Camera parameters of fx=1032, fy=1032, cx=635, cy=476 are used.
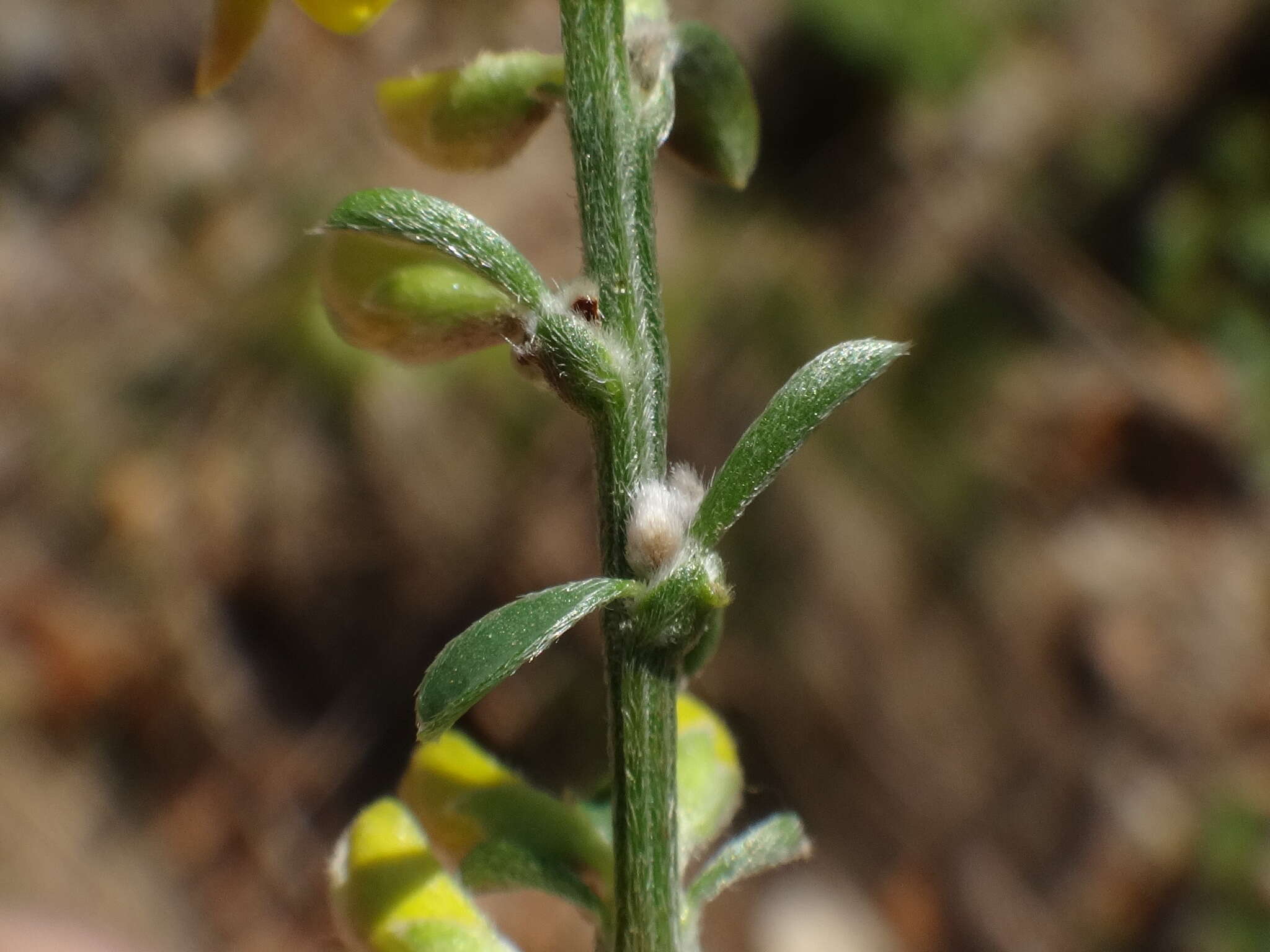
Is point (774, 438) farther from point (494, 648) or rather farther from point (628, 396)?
point (494, 648)

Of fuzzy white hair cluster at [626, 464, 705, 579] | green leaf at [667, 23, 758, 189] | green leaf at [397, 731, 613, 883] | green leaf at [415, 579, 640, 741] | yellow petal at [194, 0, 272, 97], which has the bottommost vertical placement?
A: green leaf at [397, 731, 613, 883]

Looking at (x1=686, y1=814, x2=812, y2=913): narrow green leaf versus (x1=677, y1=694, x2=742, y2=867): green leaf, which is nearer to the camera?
(x1=686, y1=814, x2=812, y2=913): narrow green leaf

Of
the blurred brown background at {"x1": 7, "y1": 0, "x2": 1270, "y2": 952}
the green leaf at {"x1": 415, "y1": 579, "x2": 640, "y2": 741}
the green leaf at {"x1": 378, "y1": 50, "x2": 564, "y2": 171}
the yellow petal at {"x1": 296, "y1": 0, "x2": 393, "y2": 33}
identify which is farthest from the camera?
the blurred brown background at {"x1": 7, "y1": 0, "x2": 1270, "y2": 952}

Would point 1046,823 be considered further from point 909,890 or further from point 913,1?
point 913,1

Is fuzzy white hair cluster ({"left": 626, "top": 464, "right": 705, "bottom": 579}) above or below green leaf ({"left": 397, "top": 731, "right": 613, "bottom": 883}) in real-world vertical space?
above

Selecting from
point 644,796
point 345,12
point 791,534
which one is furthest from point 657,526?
point 791,534

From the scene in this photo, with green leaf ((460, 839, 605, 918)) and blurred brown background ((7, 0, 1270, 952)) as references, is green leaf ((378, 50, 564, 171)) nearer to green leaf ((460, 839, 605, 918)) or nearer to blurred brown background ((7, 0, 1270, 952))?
green leaf ((460, 839, 605, 918))

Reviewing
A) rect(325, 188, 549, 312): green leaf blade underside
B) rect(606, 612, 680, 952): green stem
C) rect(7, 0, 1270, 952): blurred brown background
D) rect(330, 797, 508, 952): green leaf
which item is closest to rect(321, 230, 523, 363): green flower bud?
rect(325, 188, 549, 312): green leaf blade underside

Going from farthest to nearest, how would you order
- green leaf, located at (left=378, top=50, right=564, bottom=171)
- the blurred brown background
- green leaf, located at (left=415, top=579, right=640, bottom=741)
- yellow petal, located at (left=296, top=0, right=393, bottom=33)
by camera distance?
the blurred brown background → green leaf, located at (left=378, top=50, right=564, bottom=171) → yellow petal, located at (left=296, top=0, right=393, bottom=33) → green leaf, located at (left=415, top=579, right=640, bottom=741)
